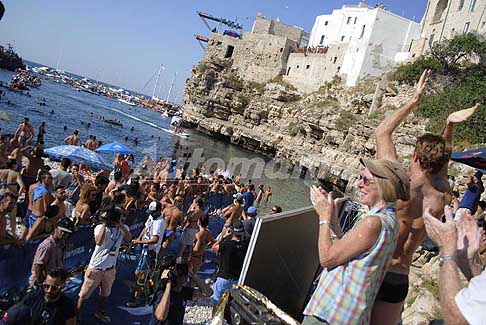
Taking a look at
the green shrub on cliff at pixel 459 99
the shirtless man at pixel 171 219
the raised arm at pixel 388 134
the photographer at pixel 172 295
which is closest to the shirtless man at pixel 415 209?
the raised arm at pixel 388 134

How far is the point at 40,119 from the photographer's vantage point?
3553 cm

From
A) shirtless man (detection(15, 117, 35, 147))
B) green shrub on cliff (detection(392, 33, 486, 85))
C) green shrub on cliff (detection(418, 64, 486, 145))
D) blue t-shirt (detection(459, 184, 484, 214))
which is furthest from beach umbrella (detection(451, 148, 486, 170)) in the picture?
green shrub on cliff (detection(392, 33, 486, 85))

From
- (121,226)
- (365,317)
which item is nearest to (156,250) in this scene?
(121,226)

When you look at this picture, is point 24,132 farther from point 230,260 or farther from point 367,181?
point 367,181

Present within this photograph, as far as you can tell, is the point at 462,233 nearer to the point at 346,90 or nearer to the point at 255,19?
the point at 346,90

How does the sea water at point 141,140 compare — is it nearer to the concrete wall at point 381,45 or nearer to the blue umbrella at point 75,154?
the blue umbrella at point 75,154

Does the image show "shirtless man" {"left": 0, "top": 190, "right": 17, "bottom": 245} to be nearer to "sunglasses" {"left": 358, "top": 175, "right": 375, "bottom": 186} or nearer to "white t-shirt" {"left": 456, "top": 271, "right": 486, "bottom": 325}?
"sunglasses" {"left": 358, "top": 175, "right": 375, "bottom": 186}

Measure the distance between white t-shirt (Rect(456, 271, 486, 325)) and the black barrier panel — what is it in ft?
3.83

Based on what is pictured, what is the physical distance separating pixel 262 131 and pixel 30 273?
44.2 m

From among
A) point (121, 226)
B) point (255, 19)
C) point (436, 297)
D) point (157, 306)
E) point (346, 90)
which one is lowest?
point (157, 306)

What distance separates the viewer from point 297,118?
147 feet

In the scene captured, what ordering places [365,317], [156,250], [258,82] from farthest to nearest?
[258,82]
[156,250]
[365,317]

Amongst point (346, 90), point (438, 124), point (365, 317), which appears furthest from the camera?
point (346, 90)

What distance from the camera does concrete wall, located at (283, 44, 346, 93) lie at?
47.7m
